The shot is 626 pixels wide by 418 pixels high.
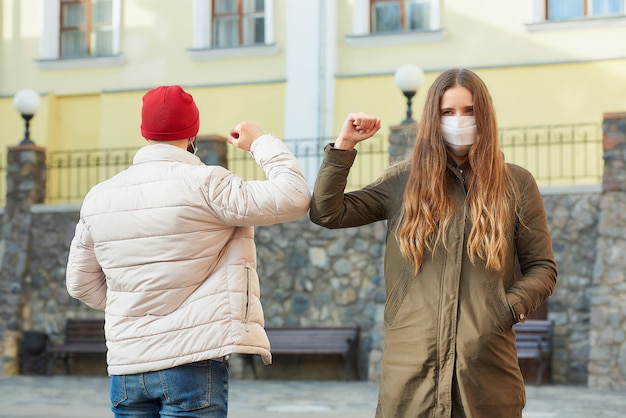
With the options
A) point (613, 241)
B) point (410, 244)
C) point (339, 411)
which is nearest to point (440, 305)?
point (410, 244)

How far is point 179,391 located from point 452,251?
0.90 meters

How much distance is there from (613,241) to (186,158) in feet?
33.7

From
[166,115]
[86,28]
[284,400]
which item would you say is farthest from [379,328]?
[166,115]

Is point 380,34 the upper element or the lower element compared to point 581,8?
lower

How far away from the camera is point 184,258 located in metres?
3.38

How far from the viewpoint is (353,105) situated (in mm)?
17312

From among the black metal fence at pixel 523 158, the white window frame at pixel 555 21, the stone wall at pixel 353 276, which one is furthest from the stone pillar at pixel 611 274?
the white window frame at pixel 555 21

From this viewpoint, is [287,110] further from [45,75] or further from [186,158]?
[186,158]

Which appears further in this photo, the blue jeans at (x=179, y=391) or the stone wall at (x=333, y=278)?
the stone wall at (x=333, y=278)

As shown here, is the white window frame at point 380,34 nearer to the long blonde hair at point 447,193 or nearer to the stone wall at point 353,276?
the stone wall at point 353,276

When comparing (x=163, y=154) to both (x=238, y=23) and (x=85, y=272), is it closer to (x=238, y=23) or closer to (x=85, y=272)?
(x=85, y=272)

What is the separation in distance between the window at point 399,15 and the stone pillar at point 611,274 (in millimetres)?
4700

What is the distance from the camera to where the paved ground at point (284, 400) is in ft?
32.8

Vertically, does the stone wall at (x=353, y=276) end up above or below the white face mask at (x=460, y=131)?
below
